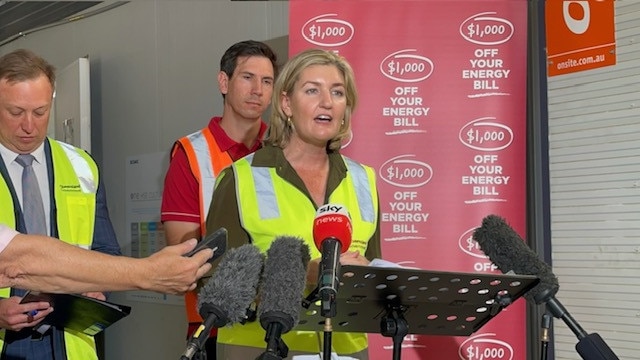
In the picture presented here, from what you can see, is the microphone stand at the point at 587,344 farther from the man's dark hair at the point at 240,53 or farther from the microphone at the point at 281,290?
the man's dark hair at the point at 240,53

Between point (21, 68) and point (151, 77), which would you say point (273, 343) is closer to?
point (21, 68)

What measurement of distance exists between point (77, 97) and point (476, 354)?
150 inches

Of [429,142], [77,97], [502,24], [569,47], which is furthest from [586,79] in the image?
[77,97]

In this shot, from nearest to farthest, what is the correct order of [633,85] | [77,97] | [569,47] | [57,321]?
[57,321]
[633,85]
[569,47]
[77,97]

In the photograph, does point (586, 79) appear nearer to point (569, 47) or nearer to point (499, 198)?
point (569, 47)

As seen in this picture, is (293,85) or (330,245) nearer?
(330,245)

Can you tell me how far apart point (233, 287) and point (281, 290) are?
10cm

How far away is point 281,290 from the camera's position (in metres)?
1.86

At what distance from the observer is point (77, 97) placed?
21.5 ft

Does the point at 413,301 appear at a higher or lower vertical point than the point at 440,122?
lower

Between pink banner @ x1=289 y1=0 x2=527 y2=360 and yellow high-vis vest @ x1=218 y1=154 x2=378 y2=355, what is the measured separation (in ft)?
4.00

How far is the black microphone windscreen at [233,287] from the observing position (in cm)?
184

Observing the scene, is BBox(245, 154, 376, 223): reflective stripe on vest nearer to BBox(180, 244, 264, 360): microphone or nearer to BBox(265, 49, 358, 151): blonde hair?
BBox(265, 49, 358, 151): blonde hair

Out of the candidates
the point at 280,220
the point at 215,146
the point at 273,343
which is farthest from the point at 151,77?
the point at 273,343
